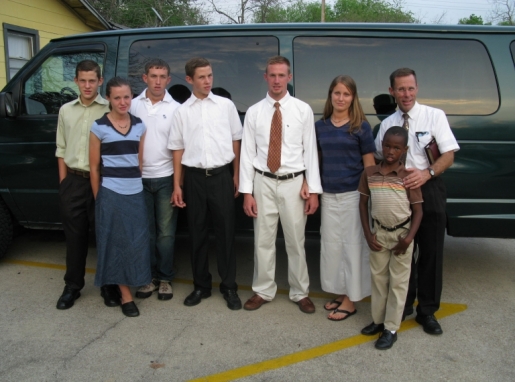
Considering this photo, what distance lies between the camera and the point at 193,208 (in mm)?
3732

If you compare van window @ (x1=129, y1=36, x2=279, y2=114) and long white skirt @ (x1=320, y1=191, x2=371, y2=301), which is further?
van window @ (x1=129, y1=36, x2=279, y2=114)

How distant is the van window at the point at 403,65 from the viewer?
152 inches

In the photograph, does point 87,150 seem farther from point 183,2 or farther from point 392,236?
point 183,2

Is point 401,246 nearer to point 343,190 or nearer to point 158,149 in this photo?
point 343,190

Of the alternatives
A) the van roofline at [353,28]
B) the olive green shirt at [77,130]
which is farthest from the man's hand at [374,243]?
the olive green shirt at [77,130]

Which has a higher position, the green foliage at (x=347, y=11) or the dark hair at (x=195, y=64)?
the green foliage at (x=347, y=11)

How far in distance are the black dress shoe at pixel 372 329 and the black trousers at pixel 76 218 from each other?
2.17 metres

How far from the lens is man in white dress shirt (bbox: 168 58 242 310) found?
358cm

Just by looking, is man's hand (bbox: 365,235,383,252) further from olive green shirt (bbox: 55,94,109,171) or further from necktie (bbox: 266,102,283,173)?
olive green shirt (bbox: 55,94,109,171)

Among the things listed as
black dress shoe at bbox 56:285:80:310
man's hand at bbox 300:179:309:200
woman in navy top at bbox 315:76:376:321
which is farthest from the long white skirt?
black dress shoe at bbox 56:285:80:310

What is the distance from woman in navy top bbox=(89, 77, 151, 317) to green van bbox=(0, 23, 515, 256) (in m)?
0.70

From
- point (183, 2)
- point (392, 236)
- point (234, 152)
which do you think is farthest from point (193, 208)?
point (183, 2)

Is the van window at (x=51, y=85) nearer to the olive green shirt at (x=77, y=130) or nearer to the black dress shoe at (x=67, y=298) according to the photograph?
the olive green shirt at (x=77, y=130)

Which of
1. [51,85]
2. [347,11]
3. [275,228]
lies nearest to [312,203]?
[275,228]
